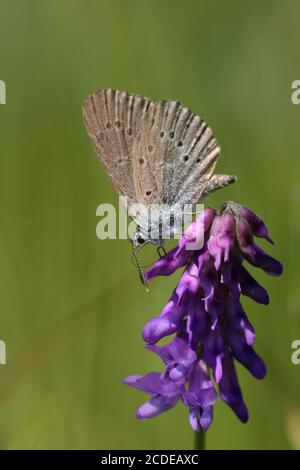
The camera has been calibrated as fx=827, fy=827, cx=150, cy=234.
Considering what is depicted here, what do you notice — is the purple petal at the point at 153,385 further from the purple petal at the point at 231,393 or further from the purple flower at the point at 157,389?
the purple petal at the point at 231,393

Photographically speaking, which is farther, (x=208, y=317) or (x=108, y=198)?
(x=108, y=198)

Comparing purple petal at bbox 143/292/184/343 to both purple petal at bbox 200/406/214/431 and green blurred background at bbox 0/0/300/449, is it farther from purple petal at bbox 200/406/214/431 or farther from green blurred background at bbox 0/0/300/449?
green blurred background at bbox 0/0/300/449

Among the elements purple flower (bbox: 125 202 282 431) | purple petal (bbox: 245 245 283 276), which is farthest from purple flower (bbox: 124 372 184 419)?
purple petal (bbox: 245 245 283 276)

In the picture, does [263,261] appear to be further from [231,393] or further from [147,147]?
[147,147]

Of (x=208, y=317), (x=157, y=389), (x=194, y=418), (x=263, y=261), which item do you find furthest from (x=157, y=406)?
(x=263, y=261)

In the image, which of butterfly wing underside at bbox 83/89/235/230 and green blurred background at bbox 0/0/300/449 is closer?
butterfly wing underside at bbox 83/89/235/230
